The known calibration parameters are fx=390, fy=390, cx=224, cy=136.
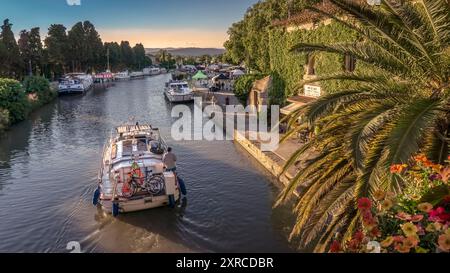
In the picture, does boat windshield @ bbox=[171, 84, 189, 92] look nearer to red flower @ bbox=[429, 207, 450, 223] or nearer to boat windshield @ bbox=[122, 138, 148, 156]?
boat windshield @ bbox=[122, 138, 148, 156]

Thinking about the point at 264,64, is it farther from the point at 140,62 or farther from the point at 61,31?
the point at 140,62

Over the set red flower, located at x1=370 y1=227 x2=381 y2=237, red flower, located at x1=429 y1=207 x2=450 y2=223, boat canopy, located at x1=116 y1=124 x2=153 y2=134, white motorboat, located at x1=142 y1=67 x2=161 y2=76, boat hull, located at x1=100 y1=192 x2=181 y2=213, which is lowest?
boat hull, located at x1=100 y1=192 x2=181 y2=213

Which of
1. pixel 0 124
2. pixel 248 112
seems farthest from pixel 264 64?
pixel 0 124

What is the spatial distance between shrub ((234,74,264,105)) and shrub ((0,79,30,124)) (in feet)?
63.2

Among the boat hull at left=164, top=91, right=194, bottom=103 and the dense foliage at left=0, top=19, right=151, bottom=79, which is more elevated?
the dense foliage at left=0, top=19, right=151, bottom=79

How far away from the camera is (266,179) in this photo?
56.6ft

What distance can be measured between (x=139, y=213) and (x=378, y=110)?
397 inches

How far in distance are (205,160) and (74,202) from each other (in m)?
7.19

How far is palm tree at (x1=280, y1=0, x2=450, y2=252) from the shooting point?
5.59 metres

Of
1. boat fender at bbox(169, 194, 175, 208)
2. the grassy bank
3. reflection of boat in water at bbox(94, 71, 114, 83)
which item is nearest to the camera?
boat fender at bbox(169, 194, 175, 208)

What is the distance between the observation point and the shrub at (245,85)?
29000 mm

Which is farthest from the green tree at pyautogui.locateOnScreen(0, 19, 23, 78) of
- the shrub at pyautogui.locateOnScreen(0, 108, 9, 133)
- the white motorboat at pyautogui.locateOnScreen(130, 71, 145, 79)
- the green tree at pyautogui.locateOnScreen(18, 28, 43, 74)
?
the white motorboat at pyautogui.locateOnScreen(130, 71, 145, 79)

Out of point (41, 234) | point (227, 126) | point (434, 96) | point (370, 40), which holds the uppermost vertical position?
point (370, 40)

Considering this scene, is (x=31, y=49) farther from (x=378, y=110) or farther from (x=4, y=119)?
(x=378, y=110)
